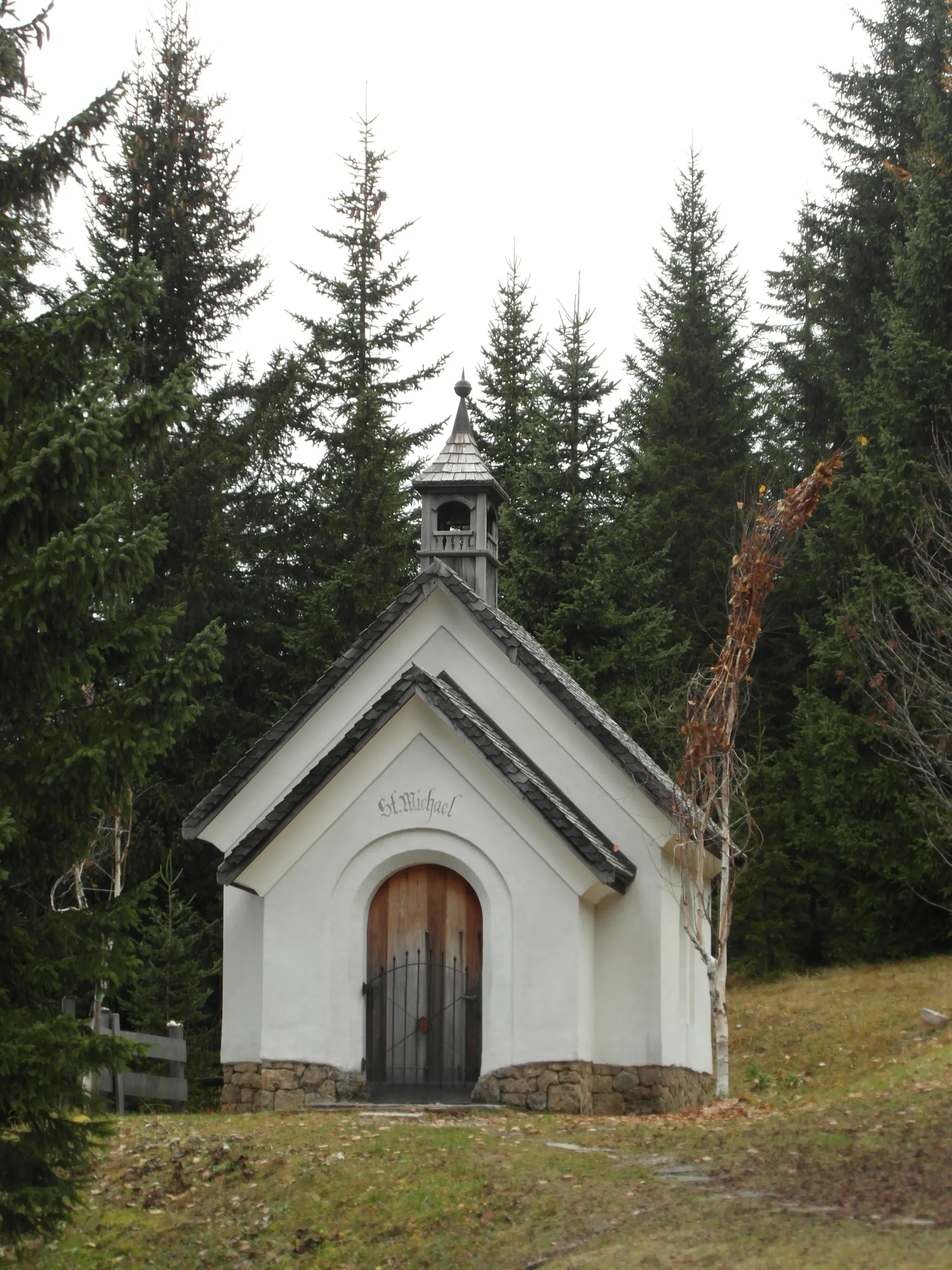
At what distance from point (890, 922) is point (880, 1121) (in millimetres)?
12705

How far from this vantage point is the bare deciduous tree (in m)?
16.2

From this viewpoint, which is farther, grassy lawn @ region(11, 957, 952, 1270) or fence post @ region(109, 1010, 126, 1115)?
fence post @ region(109, 1010, 126, 1115)

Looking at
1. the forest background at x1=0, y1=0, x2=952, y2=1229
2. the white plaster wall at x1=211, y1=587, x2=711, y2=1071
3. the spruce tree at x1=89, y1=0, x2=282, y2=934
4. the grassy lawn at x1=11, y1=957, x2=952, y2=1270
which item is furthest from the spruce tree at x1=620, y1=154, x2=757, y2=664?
the grassy lawn at x1=11, y1=957, x2=952, y2=1270

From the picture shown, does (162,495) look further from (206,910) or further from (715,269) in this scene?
Answer: (715,269)

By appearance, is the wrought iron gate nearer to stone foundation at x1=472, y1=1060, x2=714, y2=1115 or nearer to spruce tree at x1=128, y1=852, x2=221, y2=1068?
stone foundation at x1=472, y1=1060, x2=714, y2=1115

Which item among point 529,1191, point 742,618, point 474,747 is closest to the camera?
point 529,1191

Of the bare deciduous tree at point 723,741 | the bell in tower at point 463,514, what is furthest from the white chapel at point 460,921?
the bell in tower at point 463,514

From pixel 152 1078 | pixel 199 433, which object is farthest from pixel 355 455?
pixel 152 1078

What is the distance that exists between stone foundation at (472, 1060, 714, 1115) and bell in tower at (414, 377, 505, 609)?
6.14 m

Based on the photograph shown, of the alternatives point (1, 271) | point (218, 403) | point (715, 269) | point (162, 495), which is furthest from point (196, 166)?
point (1, 271)

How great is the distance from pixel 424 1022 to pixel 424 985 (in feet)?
1.23

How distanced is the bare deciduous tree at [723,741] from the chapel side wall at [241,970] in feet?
16.1

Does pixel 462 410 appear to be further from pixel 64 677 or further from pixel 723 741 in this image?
pixel 64 677

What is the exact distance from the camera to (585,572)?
90.6ft
